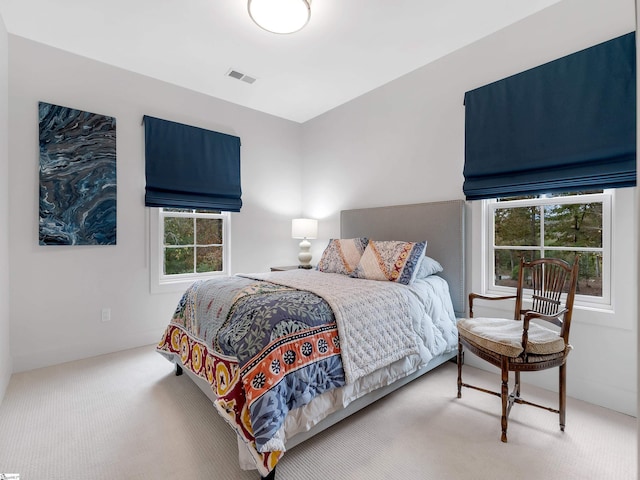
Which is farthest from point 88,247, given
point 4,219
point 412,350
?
point 412,350

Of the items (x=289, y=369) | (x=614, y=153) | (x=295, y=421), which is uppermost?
(x=614, y=153)

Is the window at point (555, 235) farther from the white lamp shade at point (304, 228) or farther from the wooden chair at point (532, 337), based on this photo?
the white lamp shade at point (304, 228)

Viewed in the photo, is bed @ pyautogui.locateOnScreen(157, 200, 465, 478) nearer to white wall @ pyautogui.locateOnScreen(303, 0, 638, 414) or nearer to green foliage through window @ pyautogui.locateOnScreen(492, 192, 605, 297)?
green foliage through window @ pyautogui.locateOnScreen(492, 192, 605, 297)

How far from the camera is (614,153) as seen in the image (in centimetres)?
193

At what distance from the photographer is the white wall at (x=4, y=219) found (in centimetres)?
222

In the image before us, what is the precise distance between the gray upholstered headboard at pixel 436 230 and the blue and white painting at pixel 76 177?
8.86ft

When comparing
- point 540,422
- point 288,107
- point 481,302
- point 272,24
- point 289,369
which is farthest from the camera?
point 288,107

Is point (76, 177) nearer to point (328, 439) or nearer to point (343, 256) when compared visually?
point (343, 256)

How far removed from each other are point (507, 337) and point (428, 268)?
0.96m

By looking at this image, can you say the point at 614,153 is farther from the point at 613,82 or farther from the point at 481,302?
the point at 481,302

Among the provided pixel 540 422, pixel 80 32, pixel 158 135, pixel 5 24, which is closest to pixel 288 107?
pixel 158 135

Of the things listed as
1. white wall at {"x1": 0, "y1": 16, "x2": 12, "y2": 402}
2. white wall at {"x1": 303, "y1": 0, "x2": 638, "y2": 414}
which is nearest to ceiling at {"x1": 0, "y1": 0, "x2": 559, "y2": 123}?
white wall at {"x1": 303, "y1": 0, "x2": 638, "y2": 414}

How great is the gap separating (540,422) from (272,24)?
315 centimetres

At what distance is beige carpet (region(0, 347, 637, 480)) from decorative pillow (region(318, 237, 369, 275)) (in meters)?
1.17
